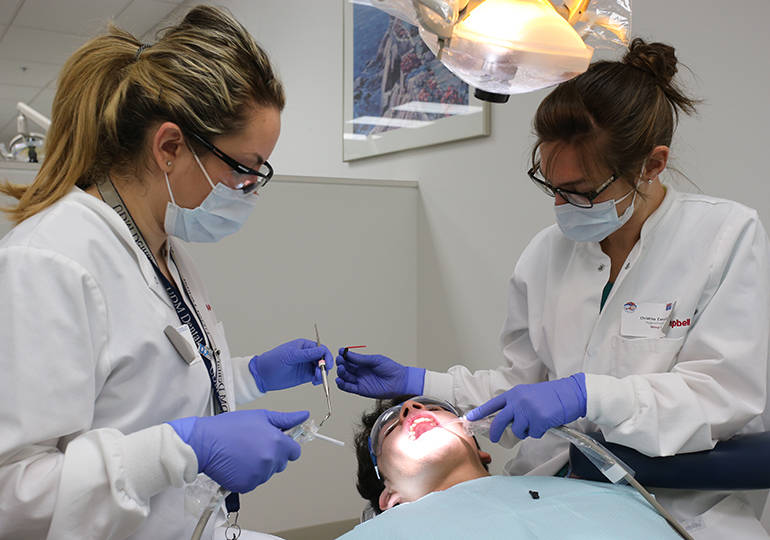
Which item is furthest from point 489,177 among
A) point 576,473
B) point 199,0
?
point 199,0

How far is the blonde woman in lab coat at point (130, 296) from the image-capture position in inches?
39.8

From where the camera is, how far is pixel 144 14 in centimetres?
520

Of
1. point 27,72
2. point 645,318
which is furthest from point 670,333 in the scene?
point 27,72

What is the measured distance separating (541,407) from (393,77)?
2.25 m

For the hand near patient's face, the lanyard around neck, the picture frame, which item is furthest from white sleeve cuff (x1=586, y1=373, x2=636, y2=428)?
the picture frame

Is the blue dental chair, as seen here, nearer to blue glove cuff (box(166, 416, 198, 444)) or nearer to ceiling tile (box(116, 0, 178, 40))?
blue glove cuff (box(166, 416, 198, 444))

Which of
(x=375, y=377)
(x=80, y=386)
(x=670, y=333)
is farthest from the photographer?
(x=375, y=377)

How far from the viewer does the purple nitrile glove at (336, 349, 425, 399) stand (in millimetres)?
1800

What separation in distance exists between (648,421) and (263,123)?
95 cm

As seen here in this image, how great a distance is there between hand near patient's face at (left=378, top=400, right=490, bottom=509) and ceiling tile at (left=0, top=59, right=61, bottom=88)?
5756 millimetres

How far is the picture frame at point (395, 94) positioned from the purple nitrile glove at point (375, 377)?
1.26 meters

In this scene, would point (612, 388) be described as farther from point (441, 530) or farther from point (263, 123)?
point (263, 123)

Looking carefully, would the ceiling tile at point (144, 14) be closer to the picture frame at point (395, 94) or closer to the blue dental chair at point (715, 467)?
the picture frame at point (395, 94)

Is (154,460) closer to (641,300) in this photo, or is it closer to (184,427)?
(184,427)
